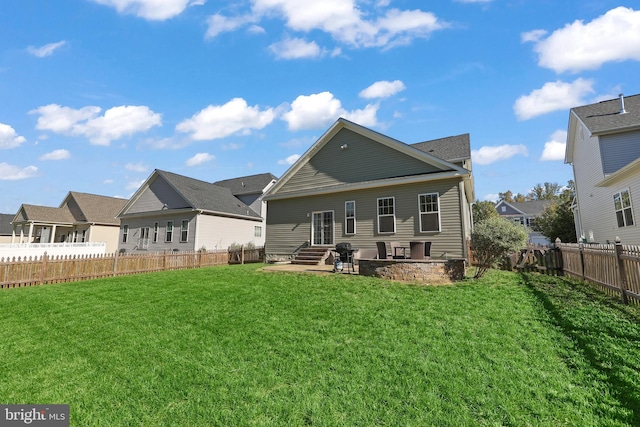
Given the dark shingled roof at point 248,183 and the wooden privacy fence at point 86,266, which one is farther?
the dark shingled roof at point 248,183

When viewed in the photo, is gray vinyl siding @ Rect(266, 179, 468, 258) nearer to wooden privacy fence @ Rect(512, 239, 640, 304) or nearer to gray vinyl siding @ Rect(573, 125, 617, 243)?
wooden privacy fence @ Rect(512, 239, 640, 304)

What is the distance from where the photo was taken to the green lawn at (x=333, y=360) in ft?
A: 9.50

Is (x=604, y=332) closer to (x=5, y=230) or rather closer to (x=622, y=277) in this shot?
(x=622, y=277)

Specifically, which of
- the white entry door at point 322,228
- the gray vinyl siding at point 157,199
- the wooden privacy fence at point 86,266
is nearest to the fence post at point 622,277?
the white entry door at point 322,228

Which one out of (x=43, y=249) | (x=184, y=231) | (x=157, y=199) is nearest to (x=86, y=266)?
(x=43, y=249)

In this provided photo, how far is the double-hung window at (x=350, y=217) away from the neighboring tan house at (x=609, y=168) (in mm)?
10839

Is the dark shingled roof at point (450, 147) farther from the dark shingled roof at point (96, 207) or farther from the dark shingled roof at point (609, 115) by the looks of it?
the dark shingled roof at point (96, 207)

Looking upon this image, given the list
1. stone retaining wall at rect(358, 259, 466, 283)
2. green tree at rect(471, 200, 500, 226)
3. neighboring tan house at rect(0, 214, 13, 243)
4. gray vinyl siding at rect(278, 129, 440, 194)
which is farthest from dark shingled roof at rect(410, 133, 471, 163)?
neighboring tan house at rect(0, 214, 13, 243)

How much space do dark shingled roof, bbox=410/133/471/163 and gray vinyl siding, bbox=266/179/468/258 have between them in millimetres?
5592

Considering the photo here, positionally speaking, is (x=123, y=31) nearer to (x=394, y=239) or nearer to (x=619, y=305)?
(x=394, y=239)

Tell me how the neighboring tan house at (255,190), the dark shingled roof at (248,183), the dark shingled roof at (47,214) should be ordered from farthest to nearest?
the dark shingled roof at (248,183) < the neighboring tan house at (255,190) < the dark shingled roof at (47,214)

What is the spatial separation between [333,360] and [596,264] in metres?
8.53

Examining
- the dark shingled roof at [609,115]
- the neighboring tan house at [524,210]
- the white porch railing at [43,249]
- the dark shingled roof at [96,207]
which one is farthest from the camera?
the neighboring tan house at [524,210]

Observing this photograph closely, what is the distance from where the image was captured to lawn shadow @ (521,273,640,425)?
10.4ft
